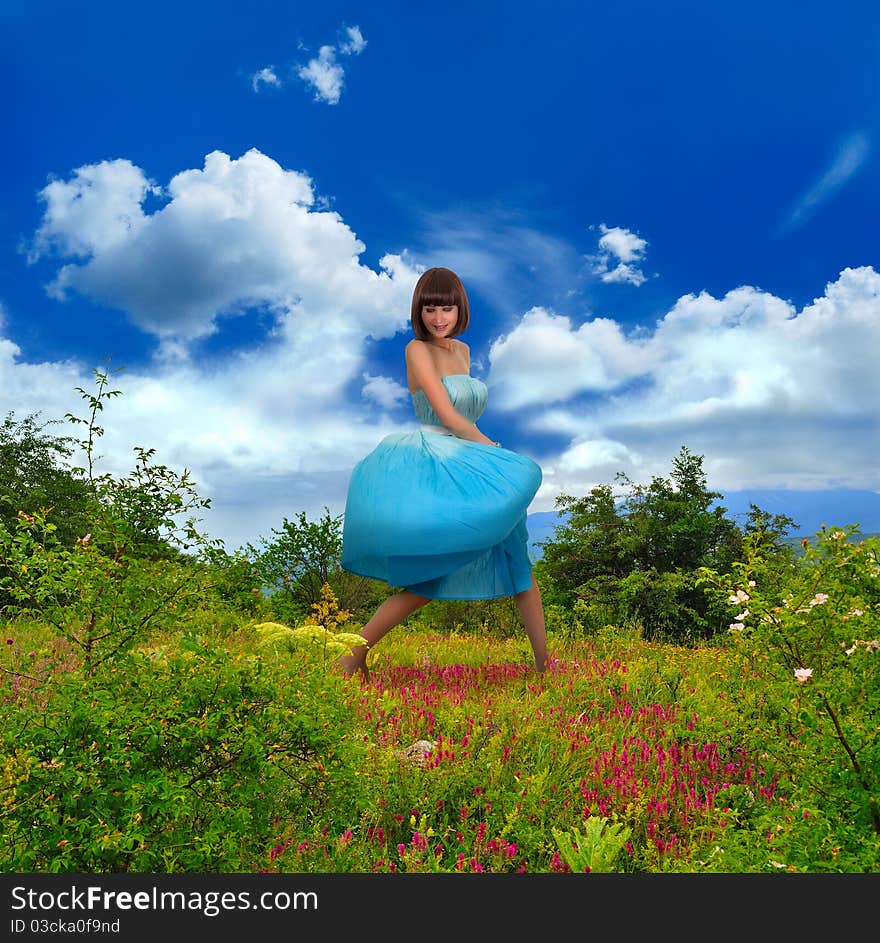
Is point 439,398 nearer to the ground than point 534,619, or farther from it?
farther from it

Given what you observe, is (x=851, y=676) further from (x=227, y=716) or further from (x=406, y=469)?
(x=406, y=469)

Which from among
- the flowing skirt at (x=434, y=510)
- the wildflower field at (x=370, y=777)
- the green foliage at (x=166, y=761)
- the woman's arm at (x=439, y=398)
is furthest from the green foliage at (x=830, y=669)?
the woman's arm at (x=439, y=398)

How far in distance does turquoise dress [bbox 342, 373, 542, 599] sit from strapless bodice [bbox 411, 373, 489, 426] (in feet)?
0.06

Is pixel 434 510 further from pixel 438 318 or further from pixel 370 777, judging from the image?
pixel 370 777

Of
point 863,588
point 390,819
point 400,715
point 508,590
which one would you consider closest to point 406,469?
point 508,590

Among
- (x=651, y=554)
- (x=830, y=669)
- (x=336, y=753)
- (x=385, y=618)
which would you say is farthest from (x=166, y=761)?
(x=651, y=554)

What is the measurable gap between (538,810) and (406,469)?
3.10 meters

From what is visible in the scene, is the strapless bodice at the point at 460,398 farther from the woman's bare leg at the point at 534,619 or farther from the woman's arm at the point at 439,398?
the woman's bare leg at the point at 534,619

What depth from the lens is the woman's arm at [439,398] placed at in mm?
6496

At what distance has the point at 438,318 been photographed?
6965mm

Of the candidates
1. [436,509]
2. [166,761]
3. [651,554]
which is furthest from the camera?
[651,554]

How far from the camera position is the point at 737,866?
2.78 m

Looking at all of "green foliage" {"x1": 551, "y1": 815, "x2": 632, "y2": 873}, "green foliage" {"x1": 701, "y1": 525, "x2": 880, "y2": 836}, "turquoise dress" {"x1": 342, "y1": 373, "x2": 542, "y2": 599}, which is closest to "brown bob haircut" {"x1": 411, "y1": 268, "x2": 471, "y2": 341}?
"turquoise dress" {"x1": 342, "y1": 373, "x2": 542, "y2": 599}

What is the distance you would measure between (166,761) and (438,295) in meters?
5.03
